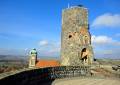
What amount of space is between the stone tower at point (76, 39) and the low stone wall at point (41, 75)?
13.2ft

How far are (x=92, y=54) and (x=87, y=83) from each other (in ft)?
25.9

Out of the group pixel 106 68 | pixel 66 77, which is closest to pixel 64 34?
pixel 106 68

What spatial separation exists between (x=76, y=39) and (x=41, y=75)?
872 cm

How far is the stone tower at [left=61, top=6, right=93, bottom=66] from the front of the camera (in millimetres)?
18172

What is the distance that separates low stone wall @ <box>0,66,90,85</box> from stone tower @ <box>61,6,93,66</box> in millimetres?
4037

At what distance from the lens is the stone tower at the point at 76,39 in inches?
715

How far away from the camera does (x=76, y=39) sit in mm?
18625

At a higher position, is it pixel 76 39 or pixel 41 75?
pixel 76 39

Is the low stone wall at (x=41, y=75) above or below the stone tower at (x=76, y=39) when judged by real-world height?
below

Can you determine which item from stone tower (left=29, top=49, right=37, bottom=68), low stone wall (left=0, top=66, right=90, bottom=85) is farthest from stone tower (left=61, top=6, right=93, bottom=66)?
stone tower (left=29, top=49, right=37, bottom=68)

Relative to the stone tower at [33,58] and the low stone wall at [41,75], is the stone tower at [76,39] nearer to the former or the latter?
the low stone wall at [41,75]

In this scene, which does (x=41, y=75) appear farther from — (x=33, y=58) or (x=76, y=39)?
(x=33, y=58)

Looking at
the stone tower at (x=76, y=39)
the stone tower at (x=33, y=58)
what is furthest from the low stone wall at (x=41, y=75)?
the stone tower at (x=33, y=58)

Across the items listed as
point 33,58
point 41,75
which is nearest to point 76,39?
point 41,75
